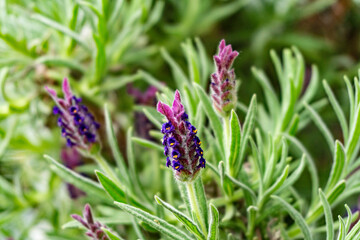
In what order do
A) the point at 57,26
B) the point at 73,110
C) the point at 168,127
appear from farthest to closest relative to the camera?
the point at 57,26 < the point at 73,110 < the point at 168,127

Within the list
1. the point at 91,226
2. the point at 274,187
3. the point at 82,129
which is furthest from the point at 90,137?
the point at 274,187

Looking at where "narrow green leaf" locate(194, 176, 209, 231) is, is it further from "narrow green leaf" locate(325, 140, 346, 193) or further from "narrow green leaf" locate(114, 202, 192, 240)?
"narrow green leaf" locate(325, 140, 346, 193)

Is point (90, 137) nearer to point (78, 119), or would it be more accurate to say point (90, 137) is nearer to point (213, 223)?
point (78, 119)

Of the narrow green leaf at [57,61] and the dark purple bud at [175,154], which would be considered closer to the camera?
the dark purple bud at [175,154]

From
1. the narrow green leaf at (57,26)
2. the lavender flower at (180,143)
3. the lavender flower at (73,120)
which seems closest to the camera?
the lavender flower at (180,143)

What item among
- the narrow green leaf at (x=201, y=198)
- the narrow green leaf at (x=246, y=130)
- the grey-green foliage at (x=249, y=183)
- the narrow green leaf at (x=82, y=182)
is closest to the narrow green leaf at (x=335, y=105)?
the grey-green foliage at (x=249, y=183)

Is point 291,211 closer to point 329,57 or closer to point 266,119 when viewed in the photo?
point 266,119

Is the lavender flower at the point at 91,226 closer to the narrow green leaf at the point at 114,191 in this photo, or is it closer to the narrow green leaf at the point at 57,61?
the narrow green leaf at the point at 114,191

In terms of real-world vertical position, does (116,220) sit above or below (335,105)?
below
